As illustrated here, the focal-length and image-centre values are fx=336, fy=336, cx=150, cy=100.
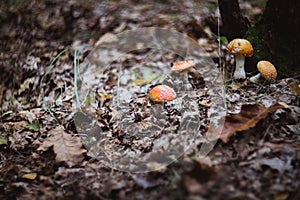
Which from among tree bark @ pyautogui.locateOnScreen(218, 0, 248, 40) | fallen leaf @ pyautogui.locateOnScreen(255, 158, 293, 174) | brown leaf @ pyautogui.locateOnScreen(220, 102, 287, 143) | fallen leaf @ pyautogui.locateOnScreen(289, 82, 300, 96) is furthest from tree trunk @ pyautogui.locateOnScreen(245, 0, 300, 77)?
fallen leaf @ pyautogui.locateOnScreen(255, 158, 293, 174)

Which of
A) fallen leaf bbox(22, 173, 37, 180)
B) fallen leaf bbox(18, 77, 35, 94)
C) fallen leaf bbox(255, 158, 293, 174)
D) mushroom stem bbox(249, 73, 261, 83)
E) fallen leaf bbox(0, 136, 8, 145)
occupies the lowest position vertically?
fallen leaf bbox(18, 77, 35, 94)

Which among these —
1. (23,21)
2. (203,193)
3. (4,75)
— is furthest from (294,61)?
(23,21)

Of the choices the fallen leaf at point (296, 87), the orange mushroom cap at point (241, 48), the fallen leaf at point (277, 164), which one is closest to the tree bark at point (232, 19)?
the orange mushroom cap at point (241, 48)

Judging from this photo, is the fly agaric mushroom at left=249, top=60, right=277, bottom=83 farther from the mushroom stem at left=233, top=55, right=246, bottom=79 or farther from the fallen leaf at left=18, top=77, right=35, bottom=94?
the fallen leaf at left=18, top=77, right=35, bottom=94

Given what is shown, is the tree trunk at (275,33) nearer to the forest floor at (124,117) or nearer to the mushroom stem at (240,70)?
the mushroom stem at (240,70)

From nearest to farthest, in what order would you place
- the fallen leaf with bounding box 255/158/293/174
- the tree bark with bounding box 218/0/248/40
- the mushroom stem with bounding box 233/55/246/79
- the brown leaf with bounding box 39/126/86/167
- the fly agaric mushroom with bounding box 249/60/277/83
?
the fallen leaf with bounding box 255/158/293/174 < the brown leaf with bounding box 39/126/86/167 < the fly agaric mushroom with bounding box 249/60/277/83 < the mushroom stem with bounding box 233/55/246/79 < the tree bark with bounding box 218/0/248/40

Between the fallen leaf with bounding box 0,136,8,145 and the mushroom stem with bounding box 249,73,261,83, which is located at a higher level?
the mushroom stem with bounding box 249,73,261,83

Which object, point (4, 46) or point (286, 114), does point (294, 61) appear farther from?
point (4, 46)
